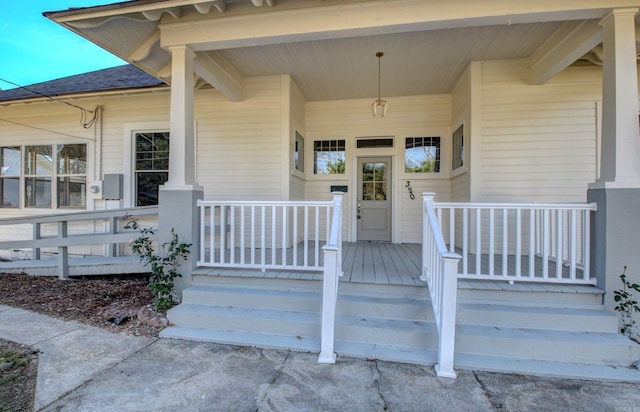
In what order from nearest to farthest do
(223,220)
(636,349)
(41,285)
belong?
(636,349) < (223,220) < (41,285)

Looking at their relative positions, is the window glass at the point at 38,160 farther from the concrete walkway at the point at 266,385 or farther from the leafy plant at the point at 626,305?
the leafy plant at the point at 626,305

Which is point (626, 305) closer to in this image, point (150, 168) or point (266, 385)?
point (266, 385)

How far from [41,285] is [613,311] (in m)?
6.91

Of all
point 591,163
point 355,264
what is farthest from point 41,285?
point 591,163

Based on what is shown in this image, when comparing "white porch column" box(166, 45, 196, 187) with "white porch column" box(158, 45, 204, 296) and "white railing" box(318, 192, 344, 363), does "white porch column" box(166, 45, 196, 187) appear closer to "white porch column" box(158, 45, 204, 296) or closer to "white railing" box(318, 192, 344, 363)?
"white porch column" box(158, 45, 204, 296)

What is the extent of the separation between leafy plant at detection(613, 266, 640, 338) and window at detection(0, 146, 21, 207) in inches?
382

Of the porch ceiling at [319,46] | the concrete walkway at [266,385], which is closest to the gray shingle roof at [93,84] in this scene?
the porch ceiling at [319,46]

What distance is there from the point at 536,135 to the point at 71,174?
334 inches

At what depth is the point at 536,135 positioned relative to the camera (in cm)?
463

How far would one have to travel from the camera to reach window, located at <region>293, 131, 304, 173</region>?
5.48 metres

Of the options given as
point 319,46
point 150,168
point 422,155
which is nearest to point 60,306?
point 150,168

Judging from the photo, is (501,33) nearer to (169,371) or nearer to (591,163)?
(591,163)

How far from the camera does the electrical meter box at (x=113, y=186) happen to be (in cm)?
564

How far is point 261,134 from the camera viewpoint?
522cm
